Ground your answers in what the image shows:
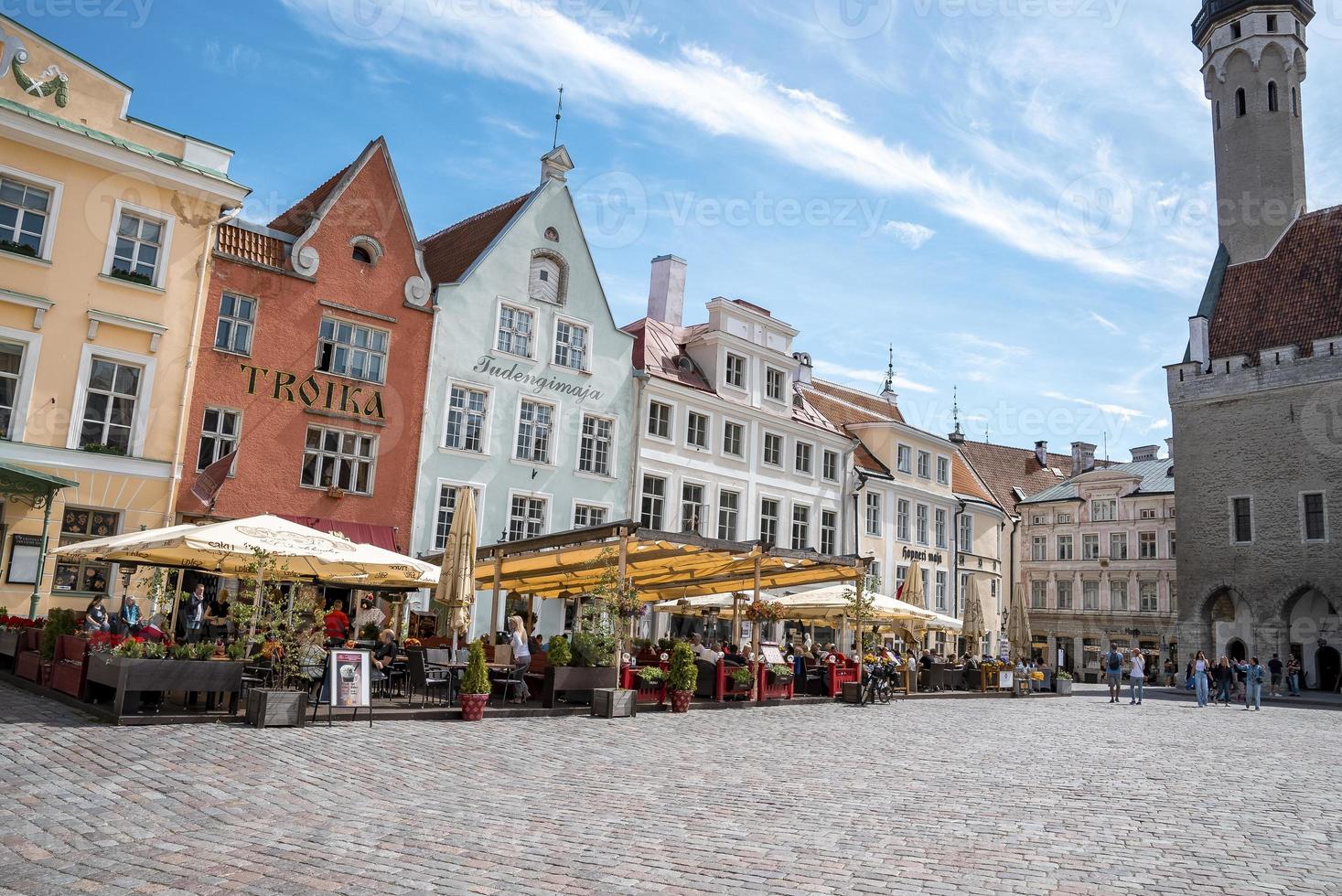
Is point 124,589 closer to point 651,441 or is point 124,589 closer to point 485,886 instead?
point 651,441

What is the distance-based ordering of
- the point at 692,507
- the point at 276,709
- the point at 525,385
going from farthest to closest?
the point at 692,507 → the point at 525,385 → the point at 276,709

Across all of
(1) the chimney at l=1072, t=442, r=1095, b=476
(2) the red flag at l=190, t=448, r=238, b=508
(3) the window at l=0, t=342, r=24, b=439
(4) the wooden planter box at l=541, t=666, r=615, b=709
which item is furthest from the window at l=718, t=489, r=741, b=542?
(1) the chimney at l=1072, t=442, r=1095, b=476

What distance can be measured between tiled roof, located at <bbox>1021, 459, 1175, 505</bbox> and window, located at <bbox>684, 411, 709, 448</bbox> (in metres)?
A: 37.5

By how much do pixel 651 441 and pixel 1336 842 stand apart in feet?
80.8

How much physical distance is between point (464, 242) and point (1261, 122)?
41.5 metres

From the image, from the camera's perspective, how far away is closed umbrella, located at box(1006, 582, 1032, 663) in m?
32.6

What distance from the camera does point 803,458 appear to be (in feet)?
124

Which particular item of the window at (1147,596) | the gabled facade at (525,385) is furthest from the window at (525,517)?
the window at (1147,596)

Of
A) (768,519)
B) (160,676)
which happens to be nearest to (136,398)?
(160,676)

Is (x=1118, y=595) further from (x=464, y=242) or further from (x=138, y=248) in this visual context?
(x=138, y=248)

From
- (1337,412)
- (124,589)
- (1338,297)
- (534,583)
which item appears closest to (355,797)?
(124,589)

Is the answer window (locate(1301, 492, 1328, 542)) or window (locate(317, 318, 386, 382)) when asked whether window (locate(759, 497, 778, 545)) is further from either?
window (locate(1301, 492, 1328, 542))

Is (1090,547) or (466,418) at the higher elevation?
(1090,547)

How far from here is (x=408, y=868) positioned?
6.24m
